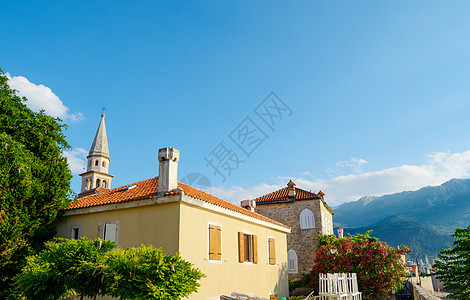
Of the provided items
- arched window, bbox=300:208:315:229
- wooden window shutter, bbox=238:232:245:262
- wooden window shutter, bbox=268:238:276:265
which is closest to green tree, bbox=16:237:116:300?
wooden window shutter, bbox=238:232:245:262

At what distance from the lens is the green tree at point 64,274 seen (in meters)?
9.38

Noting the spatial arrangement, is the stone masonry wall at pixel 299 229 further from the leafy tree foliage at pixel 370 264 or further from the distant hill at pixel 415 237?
the distant hill at pixel 415 237

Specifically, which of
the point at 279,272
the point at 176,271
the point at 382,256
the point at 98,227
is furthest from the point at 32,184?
the point at 382,256

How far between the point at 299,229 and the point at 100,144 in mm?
33251

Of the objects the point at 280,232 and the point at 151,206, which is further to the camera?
the point at 280,232

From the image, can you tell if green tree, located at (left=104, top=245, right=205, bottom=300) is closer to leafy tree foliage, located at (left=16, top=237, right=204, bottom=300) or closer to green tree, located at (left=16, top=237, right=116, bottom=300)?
leafy tree foliage, located at (left=16, top=237, right=204, bottom=300)

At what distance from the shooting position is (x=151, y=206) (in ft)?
41.4

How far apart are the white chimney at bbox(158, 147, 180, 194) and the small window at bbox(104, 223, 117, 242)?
8.36ft

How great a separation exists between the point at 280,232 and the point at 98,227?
33.5 ft

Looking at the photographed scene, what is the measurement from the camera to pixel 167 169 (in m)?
12.8

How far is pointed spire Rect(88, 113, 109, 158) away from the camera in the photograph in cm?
4800

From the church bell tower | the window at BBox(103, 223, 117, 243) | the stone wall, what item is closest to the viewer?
the stone wall

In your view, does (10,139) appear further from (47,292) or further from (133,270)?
(133,270)

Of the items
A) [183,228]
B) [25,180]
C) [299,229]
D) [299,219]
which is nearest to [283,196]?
[299,219]
